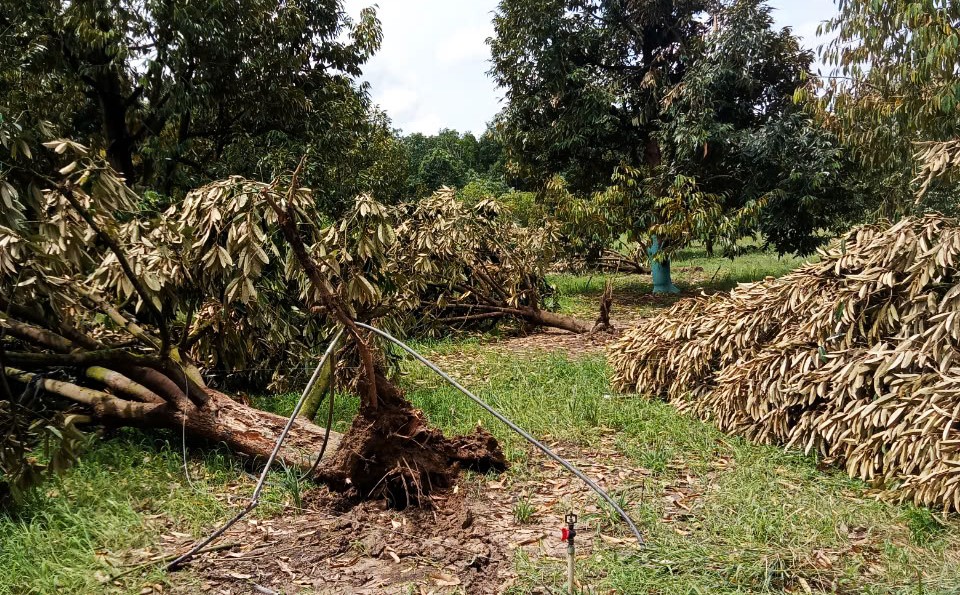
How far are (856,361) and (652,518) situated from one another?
5.23 feet

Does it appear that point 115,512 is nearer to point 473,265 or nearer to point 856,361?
point 856,361

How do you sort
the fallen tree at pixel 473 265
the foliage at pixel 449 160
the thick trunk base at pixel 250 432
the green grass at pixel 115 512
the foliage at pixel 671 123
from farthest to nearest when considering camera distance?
the foliage at pixel 449 160 → the foliage at pixel 671 123 → the fallen tree at pixel 473 265 → the thick trunk base at pixel 250 432 → the green grass at pixel 115 512

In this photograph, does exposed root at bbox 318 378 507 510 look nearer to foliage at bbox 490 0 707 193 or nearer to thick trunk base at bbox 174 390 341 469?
thick trunk base at bbox 174 390 341 469

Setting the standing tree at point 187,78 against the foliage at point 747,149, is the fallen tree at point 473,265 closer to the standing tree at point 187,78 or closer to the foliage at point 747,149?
the foliage at point 747,149

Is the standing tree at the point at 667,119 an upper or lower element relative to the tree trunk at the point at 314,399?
upper

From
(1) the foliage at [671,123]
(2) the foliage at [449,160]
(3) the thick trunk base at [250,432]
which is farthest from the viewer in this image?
(2) the foliage at [449,160]

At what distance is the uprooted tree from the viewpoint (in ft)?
10.1

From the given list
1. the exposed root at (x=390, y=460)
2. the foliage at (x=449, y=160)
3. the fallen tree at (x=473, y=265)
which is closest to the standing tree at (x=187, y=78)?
the fallen tree at (x=473, y=265)

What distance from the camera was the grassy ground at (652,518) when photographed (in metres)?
2.63

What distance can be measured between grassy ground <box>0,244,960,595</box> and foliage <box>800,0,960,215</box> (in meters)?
3.54

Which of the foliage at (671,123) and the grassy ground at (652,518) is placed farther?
the foliage at (671,123)

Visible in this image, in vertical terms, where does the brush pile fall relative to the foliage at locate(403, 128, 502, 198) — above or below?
below

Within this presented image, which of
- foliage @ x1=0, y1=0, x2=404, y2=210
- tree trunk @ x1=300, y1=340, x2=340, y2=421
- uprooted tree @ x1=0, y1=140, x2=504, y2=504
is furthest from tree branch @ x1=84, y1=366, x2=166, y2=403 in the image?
foliage @ x1=0, y1=0, x2=404, y2=210

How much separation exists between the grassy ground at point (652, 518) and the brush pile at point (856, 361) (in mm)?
176
